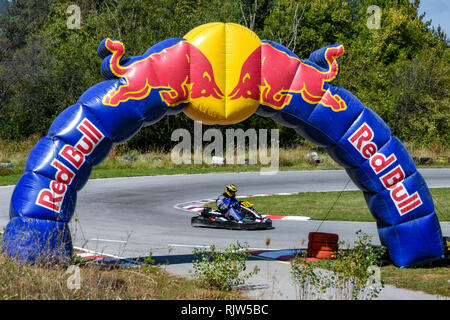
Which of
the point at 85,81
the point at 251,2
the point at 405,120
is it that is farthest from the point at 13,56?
the point at 405,120

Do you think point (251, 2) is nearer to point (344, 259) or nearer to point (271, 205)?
point (271, 205)

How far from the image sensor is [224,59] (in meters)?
11.2

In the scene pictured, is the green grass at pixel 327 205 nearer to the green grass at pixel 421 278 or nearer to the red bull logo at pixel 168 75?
the green grass at pixel 421 278

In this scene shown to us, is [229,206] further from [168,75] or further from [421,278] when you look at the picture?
[421,278]

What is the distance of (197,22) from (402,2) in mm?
23421

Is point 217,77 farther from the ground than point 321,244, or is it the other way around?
point 217,77

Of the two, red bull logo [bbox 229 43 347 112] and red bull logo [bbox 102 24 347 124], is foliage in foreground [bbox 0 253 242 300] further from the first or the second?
red bull logo [bbox 229 43 347 112]

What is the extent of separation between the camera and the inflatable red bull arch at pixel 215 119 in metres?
10.5

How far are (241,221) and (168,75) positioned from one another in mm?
6939

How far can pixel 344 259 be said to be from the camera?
364 inches

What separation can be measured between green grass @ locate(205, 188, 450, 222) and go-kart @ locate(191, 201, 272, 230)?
9.46 feet

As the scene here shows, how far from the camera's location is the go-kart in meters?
17.0

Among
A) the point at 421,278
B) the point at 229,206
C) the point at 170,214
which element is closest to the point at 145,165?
the point at 170,214

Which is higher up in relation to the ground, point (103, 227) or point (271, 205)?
point (271, 205)
